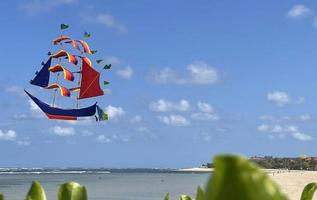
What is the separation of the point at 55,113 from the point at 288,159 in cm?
15855

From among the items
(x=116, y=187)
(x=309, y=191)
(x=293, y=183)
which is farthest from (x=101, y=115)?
(x=116, y=187)

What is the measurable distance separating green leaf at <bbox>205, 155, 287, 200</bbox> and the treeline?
5468 inches

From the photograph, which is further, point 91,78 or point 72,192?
point 91,78

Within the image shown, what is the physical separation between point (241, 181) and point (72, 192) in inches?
25.6

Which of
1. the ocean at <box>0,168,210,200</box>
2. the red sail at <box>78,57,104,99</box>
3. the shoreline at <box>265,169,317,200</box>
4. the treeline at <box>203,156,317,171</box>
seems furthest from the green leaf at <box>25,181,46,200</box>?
the treeline at <box>203,156,317,171</box>

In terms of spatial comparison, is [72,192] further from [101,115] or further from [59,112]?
[101,115]

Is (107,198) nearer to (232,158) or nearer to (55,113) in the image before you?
(55,113)

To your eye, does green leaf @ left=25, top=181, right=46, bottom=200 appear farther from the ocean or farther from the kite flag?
the kite flag

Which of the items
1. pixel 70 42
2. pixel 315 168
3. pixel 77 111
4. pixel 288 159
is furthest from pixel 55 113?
pixel 288 159

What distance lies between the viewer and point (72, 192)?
110 centimetres

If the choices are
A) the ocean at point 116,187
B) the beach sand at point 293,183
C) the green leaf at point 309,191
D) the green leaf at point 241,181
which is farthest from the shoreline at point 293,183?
the green leaf at point 241,181

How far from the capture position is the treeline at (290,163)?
144 m

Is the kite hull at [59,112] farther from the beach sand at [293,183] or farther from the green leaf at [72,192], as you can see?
the beach sand at [293,183]

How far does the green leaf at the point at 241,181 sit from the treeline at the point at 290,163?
139m
